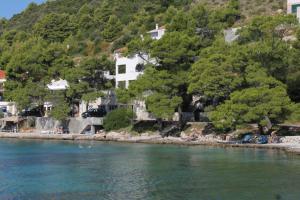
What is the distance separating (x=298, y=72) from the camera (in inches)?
2469

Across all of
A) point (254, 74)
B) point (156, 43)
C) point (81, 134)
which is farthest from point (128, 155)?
point (81, 134)

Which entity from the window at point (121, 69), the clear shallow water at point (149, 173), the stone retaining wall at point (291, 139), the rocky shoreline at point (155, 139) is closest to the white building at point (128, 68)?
the window at point (121, 69)

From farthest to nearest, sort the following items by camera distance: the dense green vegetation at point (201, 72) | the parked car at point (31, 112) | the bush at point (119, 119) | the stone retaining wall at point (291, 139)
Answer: the parked car at point (31, 112) → the bush at point (119, 119) → the dense green vegetation at point (201, 72) → the stone retaining wall at point (291, 139)

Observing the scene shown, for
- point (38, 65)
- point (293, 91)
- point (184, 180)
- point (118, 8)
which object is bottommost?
point (184, 180)

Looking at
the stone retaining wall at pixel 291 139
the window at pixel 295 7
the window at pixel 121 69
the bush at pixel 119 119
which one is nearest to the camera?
the stone retaining wall at pixel 291 139

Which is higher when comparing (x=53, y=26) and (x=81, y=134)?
(x=53, y=26)

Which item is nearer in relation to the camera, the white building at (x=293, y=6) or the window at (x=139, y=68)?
the window at (x=139, y=68)

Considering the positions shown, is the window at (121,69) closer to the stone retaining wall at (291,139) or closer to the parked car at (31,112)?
the parked car at (31,112)

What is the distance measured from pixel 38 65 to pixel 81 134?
48.4 ft

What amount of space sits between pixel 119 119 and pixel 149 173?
3423 centimetres

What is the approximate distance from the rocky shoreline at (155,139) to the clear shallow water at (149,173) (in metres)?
1.98

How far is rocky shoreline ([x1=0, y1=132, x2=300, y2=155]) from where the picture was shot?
182 feet

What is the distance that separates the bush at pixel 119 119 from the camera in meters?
74.4

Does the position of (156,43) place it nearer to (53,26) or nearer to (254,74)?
(254,74)
